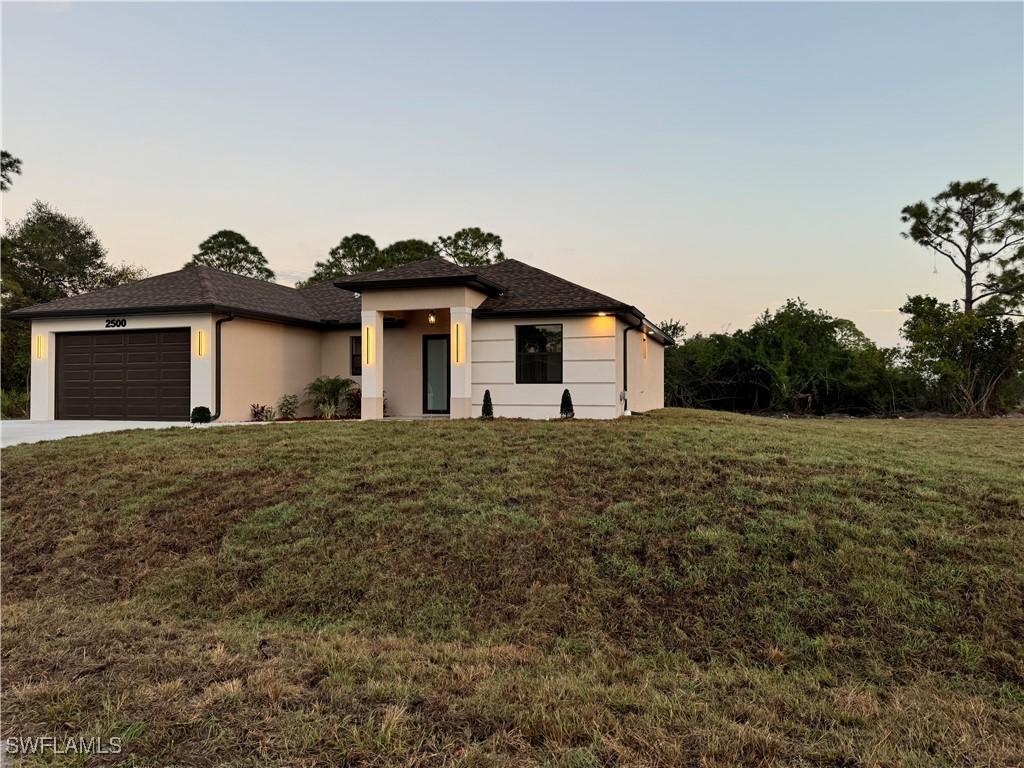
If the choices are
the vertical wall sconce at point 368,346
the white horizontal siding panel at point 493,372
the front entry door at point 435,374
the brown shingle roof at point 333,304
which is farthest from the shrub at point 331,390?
the white horizontal siding panel at point 493,372

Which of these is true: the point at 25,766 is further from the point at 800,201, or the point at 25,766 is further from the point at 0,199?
the point at 0,199

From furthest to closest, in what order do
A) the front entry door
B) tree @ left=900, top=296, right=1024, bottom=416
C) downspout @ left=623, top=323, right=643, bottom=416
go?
tree @ left=900, top=296, right=1024, bottom=416 → the front entry door → downspout @ left=623, top=323, right=643, bottom=416

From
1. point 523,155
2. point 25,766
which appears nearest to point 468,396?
point 523,155

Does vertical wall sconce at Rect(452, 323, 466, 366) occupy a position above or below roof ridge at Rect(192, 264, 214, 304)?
below

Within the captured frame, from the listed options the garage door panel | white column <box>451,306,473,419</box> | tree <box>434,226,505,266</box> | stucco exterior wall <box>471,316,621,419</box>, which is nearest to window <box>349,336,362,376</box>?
white column <box>451,306,473,419</box>

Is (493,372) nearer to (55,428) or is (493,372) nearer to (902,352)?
(55,428)

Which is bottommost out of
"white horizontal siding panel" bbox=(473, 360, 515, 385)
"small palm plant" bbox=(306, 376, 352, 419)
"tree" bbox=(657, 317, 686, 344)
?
"small palm plant" bbox=(306, 376, 352, 419)

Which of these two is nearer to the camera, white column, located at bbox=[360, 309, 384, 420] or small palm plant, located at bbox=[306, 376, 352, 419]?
white column, located at bbox=[360, 309, 384, 420]

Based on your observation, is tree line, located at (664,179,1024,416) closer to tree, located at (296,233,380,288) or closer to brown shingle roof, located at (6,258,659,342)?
brown shingle roof, located at (6,258,659,342)

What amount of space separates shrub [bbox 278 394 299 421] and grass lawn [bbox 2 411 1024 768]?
23.1 ft

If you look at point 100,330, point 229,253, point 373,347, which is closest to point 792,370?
point 373,347

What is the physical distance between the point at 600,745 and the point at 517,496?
12.7 feet

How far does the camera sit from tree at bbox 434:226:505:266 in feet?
102

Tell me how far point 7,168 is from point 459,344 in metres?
17.7
